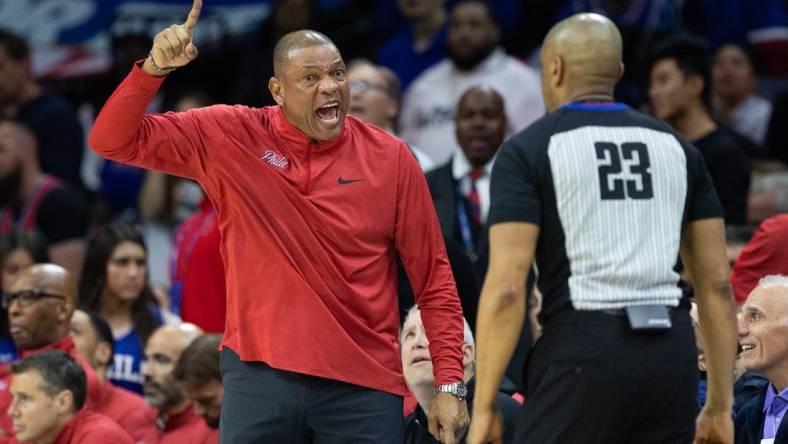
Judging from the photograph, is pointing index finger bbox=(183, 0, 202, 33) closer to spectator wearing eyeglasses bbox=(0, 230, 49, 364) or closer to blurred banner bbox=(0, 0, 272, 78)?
spectator wearing eyeglasses bbox=(0, 230, 49, 364)

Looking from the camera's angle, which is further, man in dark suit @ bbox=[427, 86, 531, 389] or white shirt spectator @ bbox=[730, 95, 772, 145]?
white shirt spectator @ bbox=[730, 95, 772, 145]

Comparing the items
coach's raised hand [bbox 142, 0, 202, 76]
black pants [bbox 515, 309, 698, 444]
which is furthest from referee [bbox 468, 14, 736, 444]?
coach's raised hand [bbox 142, 0, 202, 76]

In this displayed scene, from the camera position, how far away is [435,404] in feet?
16.4

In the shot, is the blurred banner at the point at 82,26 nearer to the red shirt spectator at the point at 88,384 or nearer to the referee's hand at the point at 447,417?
the red shirt spectator at the point at 88,384

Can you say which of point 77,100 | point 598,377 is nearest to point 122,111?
point 598,377

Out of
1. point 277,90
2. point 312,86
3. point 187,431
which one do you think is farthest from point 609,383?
point 187,431

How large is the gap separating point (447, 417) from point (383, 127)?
3291 mm

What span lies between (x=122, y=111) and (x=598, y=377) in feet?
5.55

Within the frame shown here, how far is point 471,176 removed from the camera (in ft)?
25.9

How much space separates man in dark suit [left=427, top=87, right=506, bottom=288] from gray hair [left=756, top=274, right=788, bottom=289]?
1.53 m

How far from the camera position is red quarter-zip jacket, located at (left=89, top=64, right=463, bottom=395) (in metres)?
4.84

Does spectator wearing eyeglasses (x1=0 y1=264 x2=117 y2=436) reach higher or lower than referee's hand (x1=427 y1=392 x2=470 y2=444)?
higher

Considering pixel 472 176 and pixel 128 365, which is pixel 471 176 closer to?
pixel 472 176

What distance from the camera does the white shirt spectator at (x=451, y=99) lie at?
9.11m
